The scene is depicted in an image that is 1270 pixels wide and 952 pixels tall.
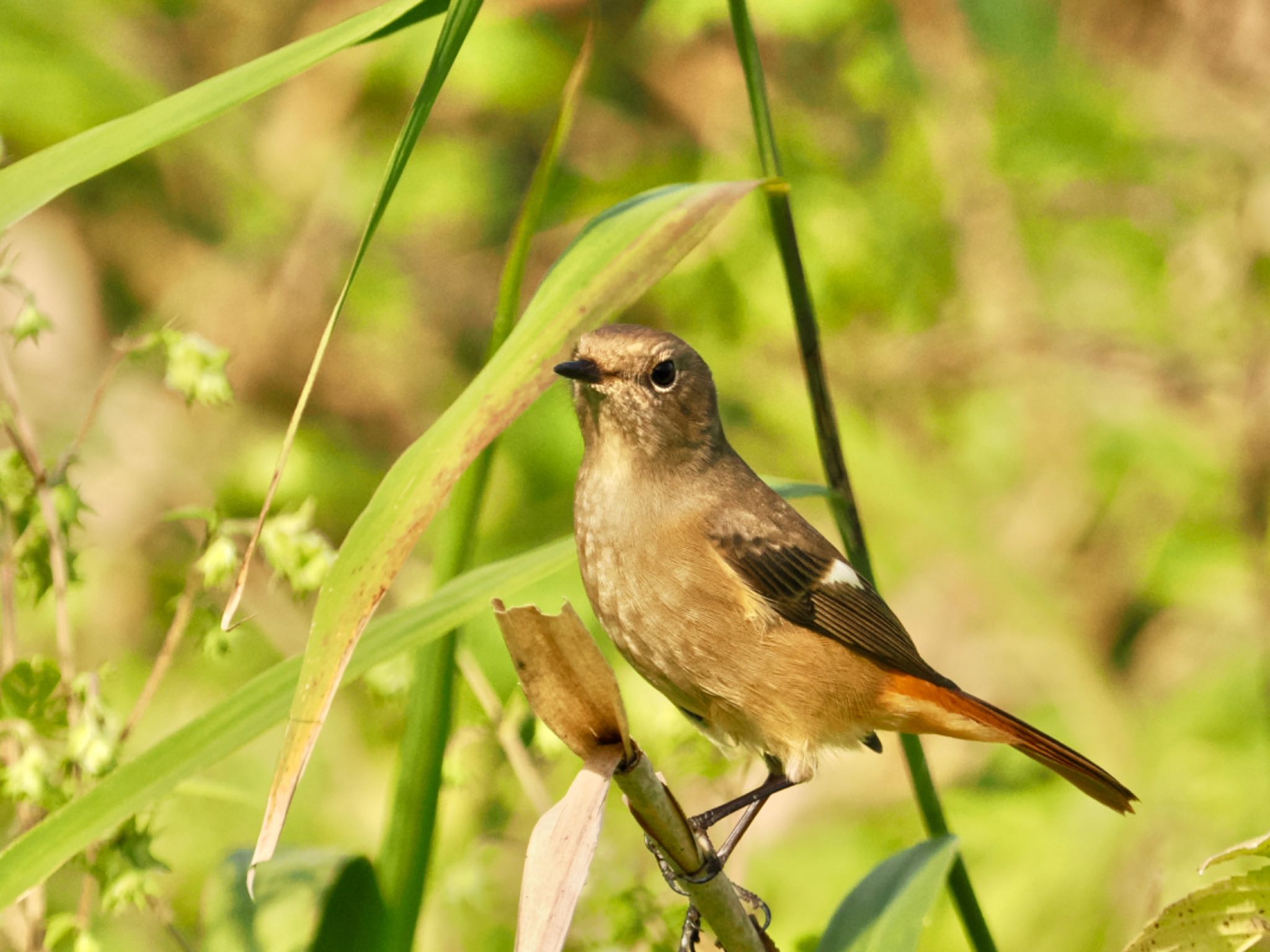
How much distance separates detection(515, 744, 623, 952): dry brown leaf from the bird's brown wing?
33.8 inches

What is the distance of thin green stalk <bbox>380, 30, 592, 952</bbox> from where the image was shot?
1.83 metres

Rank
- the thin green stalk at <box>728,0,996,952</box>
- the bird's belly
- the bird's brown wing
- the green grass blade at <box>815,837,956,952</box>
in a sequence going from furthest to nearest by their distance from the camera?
the bird's brown wing
the bird's belly
the thin green stalk at <box>728,0,996,952</box>
the green grass blade at <box>815,837,956,952</box>

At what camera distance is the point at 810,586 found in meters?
2.21

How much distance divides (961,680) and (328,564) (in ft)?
11.2

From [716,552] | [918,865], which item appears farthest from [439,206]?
[918,865]

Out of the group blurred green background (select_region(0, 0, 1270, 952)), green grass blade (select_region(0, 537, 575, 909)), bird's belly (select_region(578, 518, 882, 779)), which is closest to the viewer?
green grass blade (select_region(0, 537, 575, 909))

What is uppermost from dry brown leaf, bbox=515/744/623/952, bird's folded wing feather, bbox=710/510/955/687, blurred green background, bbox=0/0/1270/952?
blurred green background, bbox=0/0/1270/952

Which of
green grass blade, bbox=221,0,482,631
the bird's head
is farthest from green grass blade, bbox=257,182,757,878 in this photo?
the bird's head

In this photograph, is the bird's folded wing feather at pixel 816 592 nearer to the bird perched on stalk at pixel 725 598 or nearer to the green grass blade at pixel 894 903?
the bird perched on stalk at pixel 725 598

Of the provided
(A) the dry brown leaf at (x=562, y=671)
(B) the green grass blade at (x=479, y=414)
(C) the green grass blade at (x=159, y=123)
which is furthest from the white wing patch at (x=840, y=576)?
(C) the green grass blade at (x=159, y=123)

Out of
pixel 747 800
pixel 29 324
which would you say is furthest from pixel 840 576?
pixel 29 324

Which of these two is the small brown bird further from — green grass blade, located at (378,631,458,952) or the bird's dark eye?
green grass blade, located at (378,631,458,952)

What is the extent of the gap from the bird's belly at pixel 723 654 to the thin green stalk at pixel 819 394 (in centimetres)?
18

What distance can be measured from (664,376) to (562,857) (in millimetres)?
976
